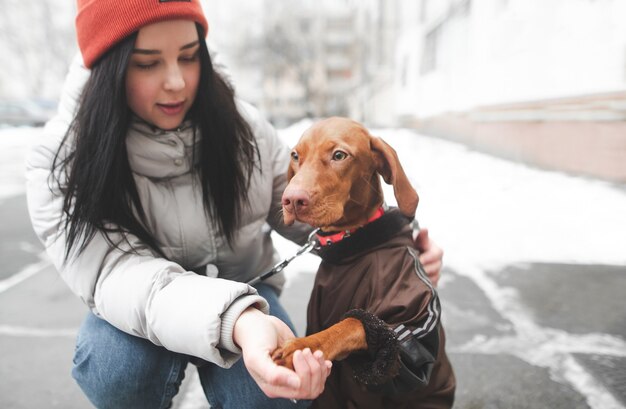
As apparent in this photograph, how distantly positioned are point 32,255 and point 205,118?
10.3ft

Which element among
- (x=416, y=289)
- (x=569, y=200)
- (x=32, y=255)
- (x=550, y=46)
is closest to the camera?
(x=416, y=289)

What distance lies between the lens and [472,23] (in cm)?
772

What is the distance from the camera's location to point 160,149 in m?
1.46

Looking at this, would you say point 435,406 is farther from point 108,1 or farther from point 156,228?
point 108,1

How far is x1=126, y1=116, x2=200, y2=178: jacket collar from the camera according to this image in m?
1.44

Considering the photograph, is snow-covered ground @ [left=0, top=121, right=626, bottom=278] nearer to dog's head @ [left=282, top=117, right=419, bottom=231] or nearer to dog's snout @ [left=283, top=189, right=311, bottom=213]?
dog's head @ [left=282, top=117, right=419, bottom=231]

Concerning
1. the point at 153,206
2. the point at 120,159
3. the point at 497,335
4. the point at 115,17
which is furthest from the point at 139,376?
the point at 497,335

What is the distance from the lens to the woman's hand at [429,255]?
155 cm

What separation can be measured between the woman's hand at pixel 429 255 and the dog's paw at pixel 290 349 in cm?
68

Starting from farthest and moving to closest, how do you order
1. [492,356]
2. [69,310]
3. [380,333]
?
[69,310], [492,356], [380,333]

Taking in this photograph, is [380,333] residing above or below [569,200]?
above

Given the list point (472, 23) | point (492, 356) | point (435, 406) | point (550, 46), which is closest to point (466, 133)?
point (472, 23)

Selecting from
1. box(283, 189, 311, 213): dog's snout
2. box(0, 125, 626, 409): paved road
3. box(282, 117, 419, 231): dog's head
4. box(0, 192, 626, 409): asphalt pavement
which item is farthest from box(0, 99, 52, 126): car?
box(283, 189, 311, 213): dog's snout

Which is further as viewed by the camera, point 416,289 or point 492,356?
point 492,356
